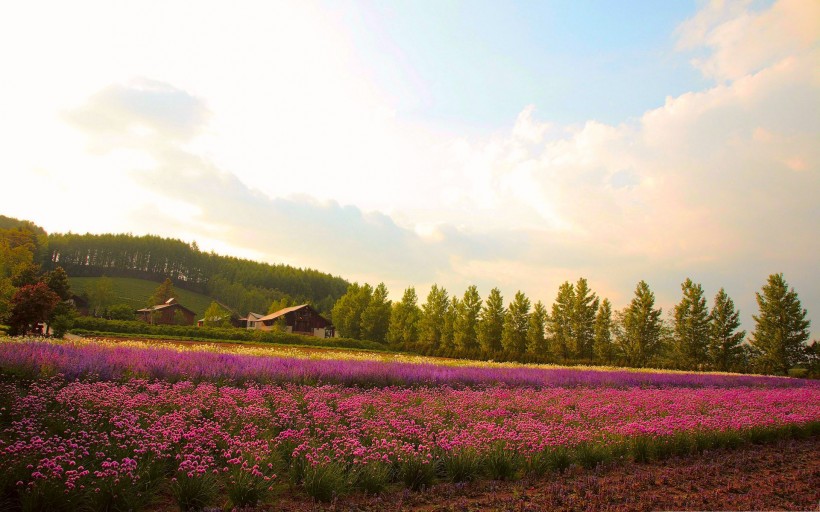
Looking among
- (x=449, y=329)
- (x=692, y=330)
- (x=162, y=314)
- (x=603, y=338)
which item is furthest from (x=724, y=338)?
(x=162, y=314)

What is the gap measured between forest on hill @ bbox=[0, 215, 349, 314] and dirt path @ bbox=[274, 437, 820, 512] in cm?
11239

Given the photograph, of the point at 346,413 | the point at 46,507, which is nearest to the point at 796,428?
the point at 346,413

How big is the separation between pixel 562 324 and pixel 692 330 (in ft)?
39.6

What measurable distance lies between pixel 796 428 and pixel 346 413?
1078 centimetres

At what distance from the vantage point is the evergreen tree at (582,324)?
43656mm

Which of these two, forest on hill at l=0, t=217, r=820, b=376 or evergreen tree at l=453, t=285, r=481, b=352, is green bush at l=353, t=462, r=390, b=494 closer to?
forest on hill at l=0, t=217, r=820, b=376

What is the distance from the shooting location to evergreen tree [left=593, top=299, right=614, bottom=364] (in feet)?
139

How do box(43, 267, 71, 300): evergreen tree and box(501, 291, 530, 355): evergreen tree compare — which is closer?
box(43, 267, 71, 300): evergreen tree

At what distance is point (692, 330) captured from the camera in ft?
142

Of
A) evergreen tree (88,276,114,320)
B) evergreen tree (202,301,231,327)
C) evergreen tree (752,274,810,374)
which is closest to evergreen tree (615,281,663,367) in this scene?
evergreen tree (752,274,810,374)

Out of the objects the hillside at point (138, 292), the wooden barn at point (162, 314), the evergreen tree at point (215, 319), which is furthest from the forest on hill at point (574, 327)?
the hillside at point (138, 292)

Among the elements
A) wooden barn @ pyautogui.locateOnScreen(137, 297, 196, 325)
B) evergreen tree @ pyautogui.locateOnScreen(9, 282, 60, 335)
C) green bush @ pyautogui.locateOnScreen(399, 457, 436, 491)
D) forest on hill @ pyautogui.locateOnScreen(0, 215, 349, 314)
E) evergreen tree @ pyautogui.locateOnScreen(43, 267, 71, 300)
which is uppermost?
forest on hill @ pyautogui.locateOnScreen(0, 215, 349, 314)

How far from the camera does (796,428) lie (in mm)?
10758

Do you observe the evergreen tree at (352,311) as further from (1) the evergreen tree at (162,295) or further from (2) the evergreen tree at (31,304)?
(1) the evergreen tree at (162,295)
